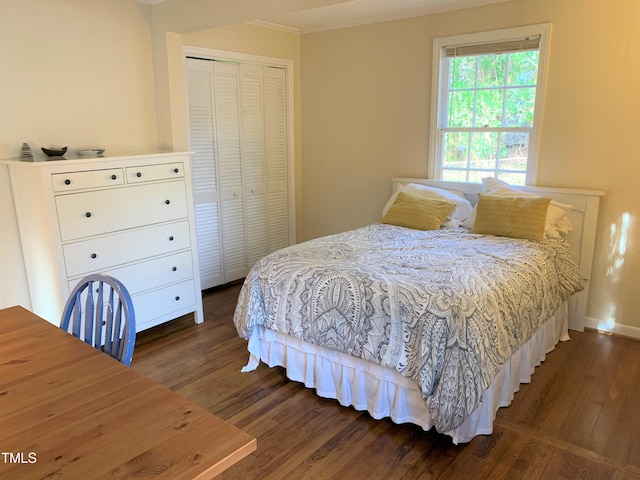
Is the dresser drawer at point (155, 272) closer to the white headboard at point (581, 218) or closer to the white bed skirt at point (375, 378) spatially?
the white bed skirt at point (375, 378)

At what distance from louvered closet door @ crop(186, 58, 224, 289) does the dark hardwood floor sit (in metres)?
1.15

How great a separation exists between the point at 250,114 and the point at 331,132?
→ 2.63ft

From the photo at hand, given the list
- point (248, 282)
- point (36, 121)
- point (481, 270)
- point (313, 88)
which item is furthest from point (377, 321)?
point (313, 88)

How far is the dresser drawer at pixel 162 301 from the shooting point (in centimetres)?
322

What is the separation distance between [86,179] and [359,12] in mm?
2540

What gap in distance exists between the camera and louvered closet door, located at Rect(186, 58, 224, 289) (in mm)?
3906

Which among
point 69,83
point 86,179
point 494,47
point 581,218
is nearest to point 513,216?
point 581,218

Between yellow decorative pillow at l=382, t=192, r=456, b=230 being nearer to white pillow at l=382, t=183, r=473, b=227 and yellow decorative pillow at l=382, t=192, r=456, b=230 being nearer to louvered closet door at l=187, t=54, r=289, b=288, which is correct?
white pillow at l=382, t=183, r=473, b=227

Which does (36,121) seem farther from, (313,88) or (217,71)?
(313,88)

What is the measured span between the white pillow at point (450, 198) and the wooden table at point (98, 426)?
2.78 m

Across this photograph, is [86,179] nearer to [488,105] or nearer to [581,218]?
[488,105]

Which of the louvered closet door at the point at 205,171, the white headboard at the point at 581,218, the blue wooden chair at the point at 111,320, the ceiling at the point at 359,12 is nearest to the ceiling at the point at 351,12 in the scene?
the ceiling at the point at 359,12

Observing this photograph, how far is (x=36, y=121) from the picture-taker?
9.87 feet

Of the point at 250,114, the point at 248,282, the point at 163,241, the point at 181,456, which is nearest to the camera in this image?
the point at 181,456
